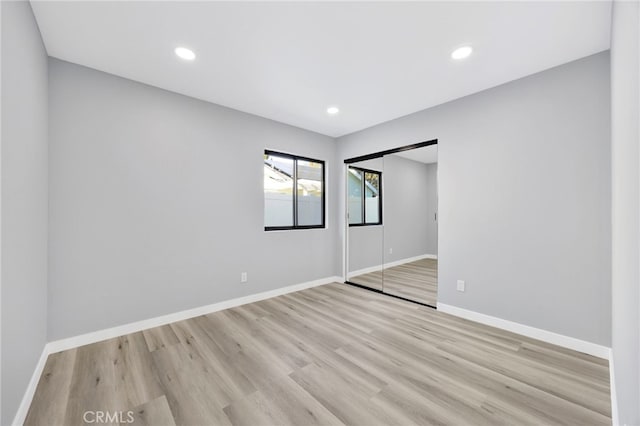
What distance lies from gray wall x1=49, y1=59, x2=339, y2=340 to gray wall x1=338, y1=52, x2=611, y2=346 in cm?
246

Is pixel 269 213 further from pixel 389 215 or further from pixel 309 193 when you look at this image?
pixel 389 215

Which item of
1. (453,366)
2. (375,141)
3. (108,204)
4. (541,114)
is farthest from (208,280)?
(541,114)

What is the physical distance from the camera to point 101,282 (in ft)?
8.02

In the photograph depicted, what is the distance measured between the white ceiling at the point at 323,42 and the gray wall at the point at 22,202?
17.2 inches

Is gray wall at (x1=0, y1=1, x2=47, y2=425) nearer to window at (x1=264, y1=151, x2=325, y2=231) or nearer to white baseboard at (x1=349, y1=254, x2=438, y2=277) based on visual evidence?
window at (x1=264, y1=151, x2=325, y2=231)

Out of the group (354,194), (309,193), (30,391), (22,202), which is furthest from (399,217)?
(30,391)

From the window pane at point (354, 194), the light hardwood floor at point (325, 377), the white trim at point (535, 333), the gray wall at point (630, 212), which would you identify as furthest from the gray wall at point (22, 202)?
the window pane at point (354, 194)

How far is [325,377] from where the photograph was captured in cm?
190

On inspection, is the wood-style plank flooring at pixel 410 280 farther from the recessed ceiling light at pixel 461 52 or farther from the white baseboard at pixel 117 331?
the recessed ceiling light at pixel 461 52

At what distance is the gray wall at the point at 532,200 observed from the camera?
2.20 meters

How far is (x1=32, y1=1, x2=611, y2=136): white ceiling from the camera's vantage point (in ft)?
5.72

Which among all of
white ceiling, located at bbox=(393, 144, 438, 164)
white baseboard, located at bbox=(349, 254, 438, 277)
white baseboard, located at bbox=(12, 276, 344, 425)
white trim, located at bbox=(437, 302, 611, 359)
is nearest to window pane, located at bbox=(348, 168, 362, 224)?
white ceiling, located at bbox=(393, 144, 438, 164)

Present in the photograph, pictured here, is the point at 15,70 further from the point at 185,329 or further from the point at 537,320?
the point at 537,320

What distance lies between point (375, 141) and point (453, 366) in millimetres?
3068
